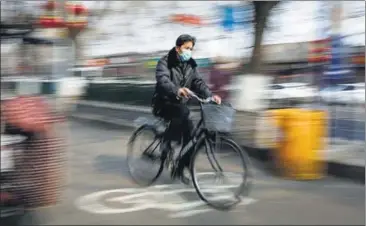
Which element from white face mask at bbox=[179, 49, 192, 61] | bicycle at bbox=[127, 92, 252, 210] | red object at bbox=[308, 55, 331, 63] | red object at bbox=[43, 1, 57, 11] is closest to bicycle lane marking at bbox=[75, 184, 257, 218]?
bicycle at bbox=[127, 92, 252, 210]

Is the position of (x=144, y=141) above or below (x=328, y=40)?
below

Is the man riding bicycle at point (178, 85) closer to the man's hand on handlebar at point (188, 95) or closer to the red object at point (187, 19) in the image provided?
the man's hand on handlebar at point (188, 95)

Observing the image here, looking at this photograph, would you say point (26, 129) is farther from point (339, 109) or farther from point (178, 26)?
point (178, 26)

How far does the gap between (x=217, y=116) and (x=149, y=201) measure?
3.27 ft

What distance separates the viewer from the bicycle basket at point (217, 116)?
15.1 feet

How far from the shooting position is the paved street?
4363 millimetres

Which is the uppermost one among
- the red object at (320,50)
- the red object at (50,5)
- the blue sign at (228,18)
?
the blue sign at (228,18)

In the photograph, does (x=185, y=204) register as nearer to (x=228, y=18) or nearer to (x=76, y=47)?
(x=228, y=18)

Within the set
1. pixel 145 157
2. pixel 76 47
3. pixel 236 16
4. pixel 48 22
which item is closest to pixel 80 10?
pixel 76 47

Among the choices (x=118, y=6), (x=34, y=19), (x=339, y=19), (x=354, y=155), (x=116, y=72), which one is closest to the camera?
(x=34, y=19)

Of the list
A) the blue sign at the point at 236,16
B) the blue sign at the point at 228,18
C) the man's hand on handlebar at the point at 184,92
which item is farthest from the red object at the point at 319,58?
the man's hand on handlebar at the point at 184,92

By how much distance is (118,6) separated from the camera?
15742 millimetres

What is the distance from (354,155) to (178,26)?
5688 millimetres

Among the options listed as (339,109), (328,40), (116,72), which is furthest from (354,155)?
(116,72)
